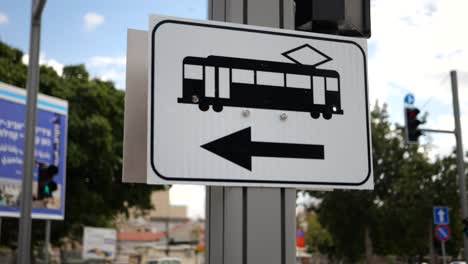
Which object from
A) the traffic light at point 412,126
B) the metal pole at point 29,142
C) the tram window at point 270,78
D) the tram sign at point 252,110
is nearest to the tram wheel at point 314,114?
the tram sign at point 252,110

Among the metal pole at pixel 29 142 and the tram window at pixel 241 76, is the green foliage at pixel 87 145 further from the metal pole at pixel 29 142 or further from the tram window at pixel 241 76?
the tram window at pixel 241 76

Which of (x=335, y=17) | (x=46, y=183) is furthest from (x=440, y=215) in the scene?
(x=335, y=17)

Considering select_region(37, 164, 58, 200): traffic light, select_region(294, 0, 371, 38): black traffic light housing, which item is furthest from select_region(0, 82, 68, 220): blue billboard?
select_region(294, 0, 371, 38): black traffic light housing

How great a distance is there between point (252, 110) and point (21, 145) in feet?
71.0

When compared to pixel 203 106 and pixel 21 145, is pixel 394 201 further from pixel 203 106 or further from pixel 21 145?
pixel 203 106

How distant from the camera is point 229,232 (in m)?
2.21

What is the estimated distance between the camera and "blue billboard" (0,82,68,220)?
22.0m

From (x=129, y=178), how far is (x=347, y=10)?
1.05m

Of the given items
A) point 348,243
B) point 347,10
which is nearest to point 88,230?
point 348,243

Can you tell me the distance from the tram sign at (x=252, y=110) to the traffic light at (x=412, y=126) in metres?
19.0

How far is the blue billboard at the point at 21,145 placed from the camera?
22.0 m

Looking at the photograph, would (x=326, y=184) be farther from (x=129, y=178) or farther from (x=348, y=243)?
(x=348, y=243)

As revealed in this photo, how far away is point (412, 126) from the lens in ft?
68.5

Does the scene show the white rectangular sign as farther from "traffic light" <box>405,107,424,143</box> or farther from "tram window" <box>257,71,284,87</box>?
"tram window" <box>257,71,284,87</box>
